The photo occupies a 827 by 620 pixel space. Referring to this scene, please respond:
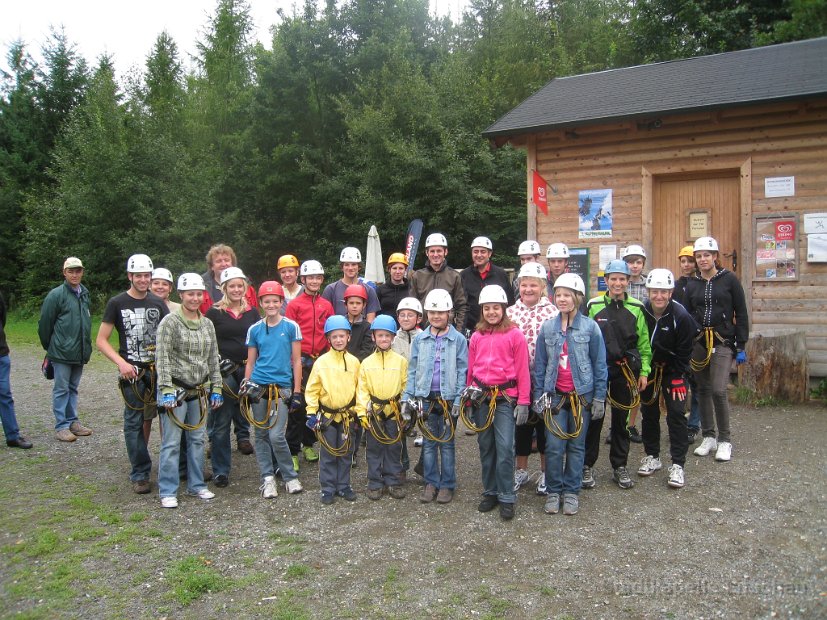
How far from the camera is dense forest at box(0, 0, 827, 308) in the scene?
2042 centimetres

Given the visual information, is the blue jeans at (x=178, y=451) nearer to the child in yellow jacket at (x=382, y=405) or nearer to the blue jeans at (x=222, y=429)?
the blue jeans at (x=222, y=429)

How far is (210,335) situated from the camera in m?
6.12

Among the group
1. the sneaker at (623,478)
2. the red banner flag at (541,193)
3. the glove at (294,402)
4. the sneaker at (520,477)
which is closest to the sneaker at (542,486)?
the sneaker at (520,477)

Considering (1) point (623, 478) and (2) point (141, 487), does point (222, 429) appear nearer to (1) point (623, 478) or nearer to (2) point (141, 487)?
(2) point (141, 487)

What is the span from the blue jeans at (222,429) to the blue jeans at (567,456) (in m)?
2.98

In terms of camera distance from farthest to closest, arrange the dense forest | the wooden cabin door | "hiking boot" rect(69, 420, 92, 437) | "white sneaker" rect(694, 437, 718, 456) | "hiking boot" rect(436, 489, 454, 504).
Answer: the dense forest, the wooden cabin door, "hiking boot" rect(69, 420, 92, 437), "white sneaker" rect(694, 437, 718, 456), "hiking boot" rect(436, 489, 454, 504)

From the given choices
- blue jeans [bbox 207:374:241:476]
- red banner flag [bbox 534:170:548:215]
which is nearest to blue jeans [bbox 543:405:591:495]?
blue jeans [bbox 207:374:241:476]

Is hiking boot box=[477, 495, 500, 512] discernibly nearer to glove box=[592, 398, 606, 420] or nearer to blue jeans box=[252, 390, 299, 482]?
glove box=[592, 398, 606, 420]

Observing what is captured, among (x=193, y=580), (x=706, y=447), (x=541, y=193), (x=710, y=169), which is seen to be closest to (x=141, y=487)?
(x=193, y=580)

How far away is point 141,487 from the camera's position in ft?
20.2

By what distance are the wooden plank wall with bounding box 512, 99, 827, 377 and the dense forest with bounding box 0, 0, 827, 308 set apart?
824 cm

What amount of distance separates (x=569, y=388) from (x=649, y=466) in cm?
147

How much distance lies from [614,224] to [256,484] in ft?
23.9

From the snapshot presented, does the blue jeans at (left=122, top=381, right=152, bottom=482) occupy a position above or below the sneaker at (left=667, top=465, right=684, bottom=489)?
above
